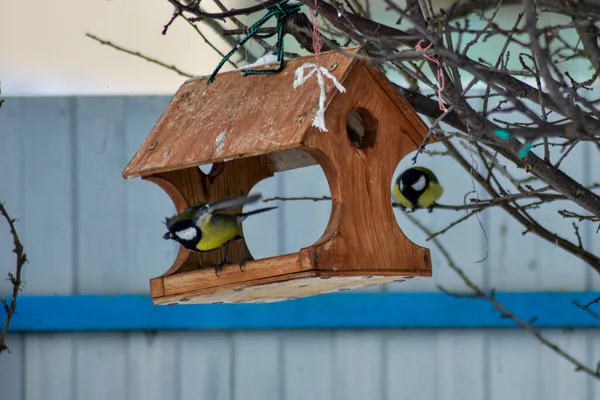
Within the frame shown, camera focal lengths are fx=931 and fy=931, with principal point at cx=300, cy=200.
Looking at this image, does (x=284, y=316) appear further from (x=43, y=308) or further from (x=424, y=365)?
(x=43, y=308)

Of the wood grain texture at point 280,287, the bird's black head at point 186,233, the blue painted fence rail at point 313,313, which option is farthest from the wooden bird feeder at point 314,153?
the blue painted fence rail at point 313,313

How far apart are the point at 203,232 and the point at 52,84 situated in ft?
10.1

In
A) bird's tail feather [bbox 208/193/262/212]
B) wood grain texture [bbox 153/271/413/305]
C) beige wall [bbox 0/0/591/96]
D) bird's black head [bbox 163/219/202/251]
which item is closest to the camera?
bird's tail feather [bbox 208/193/262/212]

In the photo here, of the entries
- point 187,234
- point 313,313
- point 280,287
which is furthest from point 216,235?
point 313,313

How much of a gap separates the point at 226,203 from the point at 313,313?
226 cm

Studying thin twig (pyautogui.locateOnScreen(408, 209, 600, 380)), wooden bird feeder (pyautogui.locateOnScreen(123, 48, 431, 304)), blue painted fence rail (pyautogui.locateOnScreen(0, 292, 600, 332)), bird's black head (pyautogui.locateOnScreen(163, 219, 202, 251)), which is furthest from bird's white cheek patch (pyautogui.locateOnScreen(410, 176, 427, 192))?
bird's black head (pyautogui.locateOnScreen(163, 219, 202, 251))

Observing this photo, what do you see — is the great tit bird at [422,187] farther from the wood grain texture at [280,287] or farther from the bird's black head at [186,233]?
the bird's black head at [186,233]

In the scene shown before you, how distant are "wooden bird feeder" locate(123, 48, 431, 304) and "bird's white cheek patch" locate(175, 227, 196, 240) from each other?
0.13 meters

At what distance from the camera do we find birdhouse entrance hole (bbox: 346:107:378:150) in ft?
9.06

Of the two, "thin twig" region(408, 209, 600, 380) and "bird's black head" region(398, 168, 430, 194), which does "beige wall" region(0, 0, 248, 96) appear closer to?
"bird's black head" region(398, 168, 430, 194)

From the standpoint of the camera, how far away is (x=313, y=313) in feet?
15.3

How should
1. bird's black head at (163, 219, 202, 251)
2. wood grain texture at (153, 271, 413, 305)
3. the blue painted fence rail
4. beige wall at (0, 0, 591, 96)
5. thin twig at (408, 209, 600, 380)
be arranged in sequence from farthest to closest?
beige wall at (0, 0, 591, 96), the blue painted fence rail, bird's black head at (163, 219, 202, 251), thin twig at (408, 209, 600, 380), wood grain texture at (153, 271, 413, 305)

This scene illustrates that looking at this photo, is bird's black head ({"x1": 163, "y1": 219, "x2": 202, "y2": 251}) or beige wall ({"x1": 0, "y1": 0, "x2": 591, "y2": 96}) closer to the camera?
bird's black head ({"x1": 163, "y1": 219, "x2": 202, "y2": 251})

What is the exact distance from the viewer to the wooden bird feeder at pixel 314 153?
2.50m
